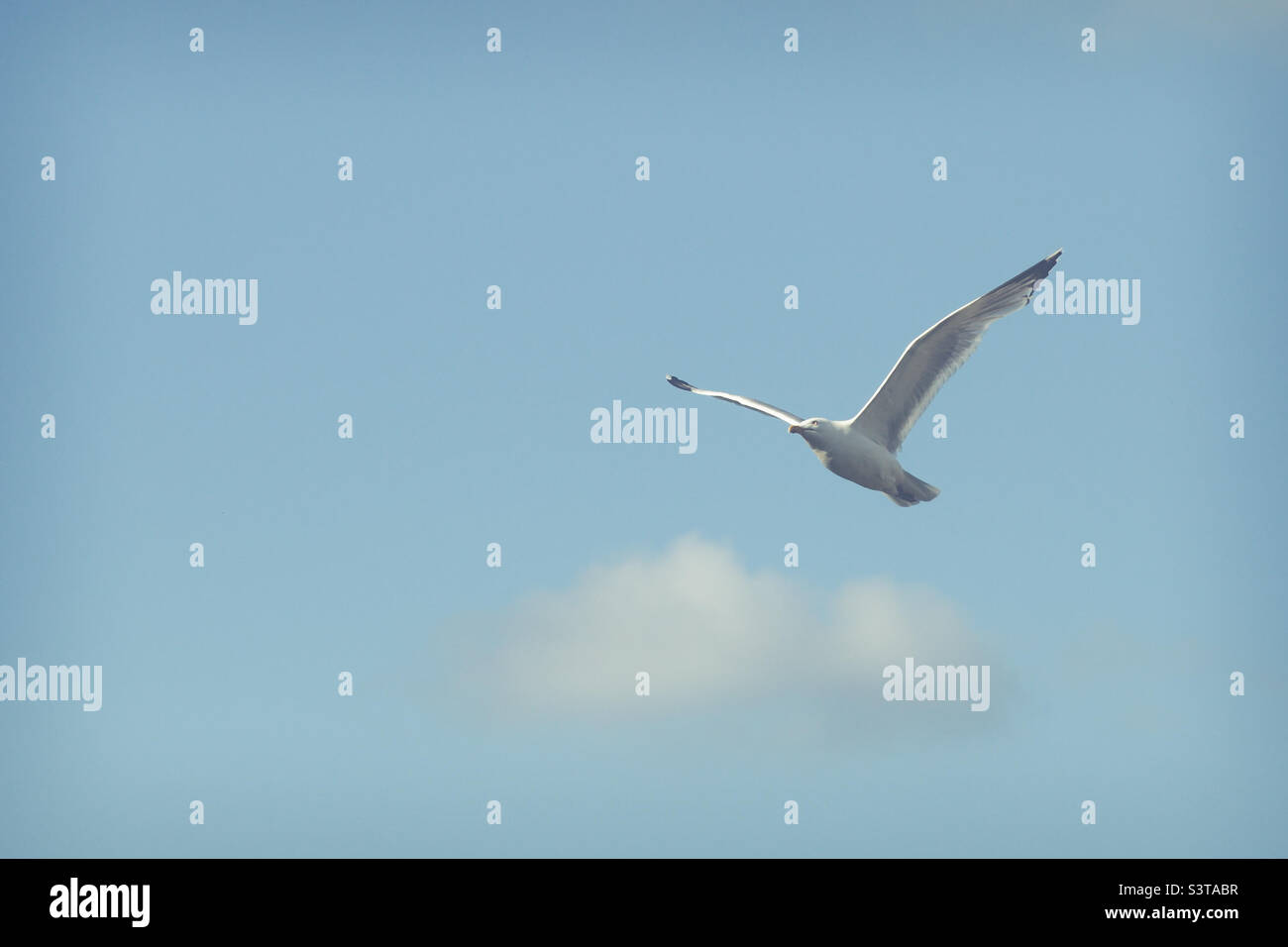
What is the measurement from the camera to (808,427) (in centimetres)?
2706

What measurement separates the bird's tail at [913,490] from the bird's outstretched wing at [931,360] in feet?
1.58

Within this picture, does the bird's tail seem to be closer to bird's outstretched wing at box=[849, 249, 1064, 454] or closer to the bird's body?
the bird's body

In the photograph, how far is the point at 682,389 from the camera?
29938mm

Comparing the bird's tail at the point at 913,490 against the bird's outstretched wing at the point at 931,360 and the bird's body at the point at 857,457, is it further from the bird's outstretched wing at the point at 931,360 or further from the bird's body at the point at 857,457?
the bird's outstretched wing at the point at 931,360

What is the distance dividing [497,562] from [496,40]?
7.83 m

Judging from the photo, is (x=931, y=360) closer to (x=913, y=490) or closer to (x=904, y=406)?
(x=904, y=406)

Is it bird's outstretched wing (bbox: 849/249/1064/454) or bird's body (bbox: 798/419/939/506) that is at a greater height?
bird's outstretched wing (bbox: 849/249/1064/454)

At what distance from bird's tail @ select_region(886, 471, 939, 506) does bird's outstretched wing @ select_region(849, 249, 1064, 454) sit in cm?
48

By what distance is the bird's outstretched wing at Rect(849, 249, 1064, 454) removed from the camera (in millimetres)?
26531

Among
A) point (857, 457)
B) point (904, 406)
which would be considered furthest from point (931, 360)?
point (857, 457)

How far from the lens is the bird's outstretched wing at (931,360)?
87.0 feet
